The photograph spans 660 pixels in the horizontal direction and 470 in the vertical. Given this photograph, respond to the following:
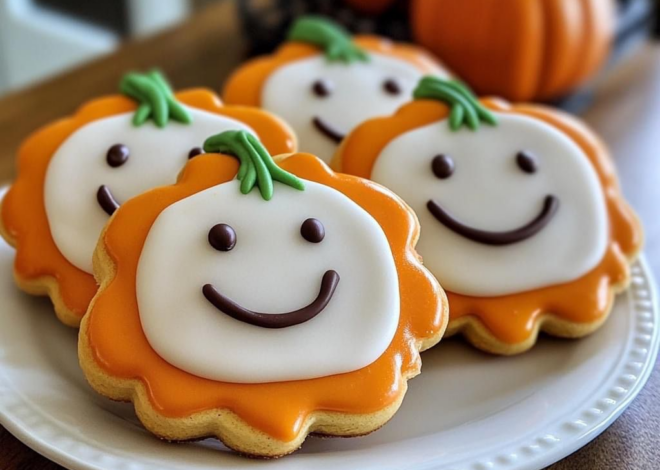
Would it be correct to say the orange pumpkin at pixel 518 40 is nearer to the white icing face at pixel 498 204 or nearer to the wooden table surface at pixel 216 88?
the wooden table surface at pixel 216 88

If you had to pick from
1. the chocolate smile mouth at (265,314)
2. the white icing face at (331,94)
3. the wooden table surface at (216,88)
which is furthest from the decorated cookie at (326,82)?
the wooden table surface at (216,88)

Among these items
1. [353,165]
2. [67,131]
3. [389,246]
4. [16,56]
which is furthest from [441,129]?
[16,56]

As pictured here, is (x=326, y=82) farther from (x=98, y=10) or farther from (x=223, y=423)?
(x=98, y=10)

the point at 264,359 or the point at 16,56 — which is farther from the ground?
the point at 264,359

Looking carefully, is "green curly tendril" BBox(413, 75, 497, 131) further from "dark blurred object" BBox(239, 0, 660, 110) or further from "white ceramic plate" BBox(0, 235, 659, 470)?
"dark blurred object" BBox(239, 0, 660, 110)

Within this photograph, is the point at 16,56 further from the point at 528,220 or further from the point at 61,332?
the point at 528,220

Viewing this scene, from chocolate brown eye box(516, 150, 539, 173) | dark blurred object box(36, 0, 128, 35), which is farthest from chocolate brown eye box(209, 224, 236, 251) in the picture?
dark blurred object box(36, 0, 128, 35)
